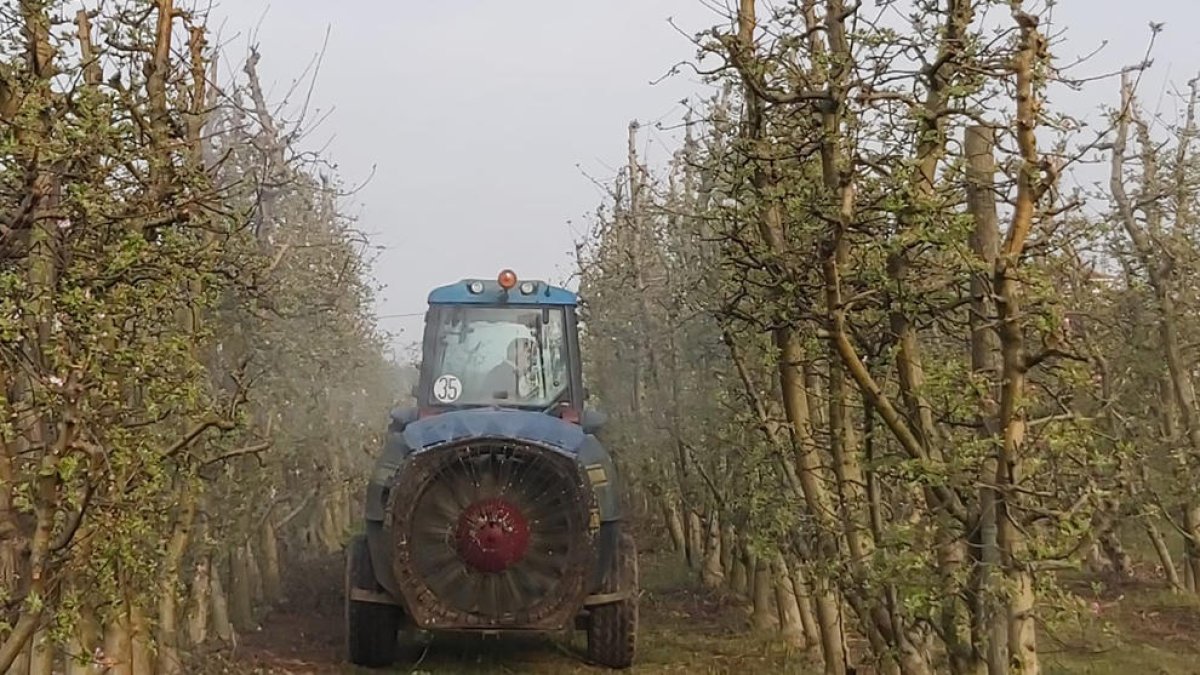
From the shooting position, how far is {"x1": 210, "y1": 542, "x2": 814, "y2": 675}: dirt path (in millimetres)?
9898

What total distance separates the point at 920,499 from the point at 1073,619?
220 centimetres

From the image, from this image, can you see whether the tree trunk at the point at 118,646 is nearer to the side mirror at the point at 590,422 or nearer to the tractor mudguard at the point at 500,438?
the tractor mudguard at the point at 500,438

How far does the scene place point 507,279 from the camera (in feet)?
33.2

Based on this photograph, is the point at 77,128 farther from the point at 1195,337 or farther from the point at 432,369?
the point at 1195,337

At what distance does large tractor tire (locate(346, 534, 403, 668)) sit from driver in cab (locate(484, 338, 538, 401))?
1620 millimetres

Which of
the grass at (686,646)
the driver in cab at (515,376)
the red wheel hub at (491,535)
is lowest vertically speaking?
the grass at (686,646)

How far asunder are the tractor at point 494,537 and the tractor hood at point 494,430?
0.05 feet

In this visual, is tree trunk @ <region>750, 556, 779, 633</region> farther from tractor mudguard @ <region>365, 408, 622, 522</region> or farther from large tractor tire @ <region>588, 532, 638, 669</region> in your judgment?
tractor mudguard @ <region>365, 408, 622, 522</region>

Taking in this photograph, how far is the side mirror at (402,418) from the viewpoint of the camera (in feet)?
33.7

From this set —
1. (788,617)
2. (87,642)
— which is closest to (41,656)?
(87,642)

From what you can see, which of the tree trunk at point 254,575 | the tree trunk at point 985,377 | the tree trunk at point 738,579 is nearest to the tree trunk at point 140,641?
the tree trunk at point 985,377

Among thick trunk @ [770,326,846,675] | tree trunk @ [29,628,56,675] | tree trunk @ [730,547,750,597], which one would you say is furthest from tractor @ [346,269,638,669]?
tree trunk @ [730,547,750,597]

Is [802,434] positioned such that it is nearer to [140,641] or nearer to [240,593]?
[140,641]

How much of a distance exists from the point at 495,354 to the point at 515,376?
273 mm
